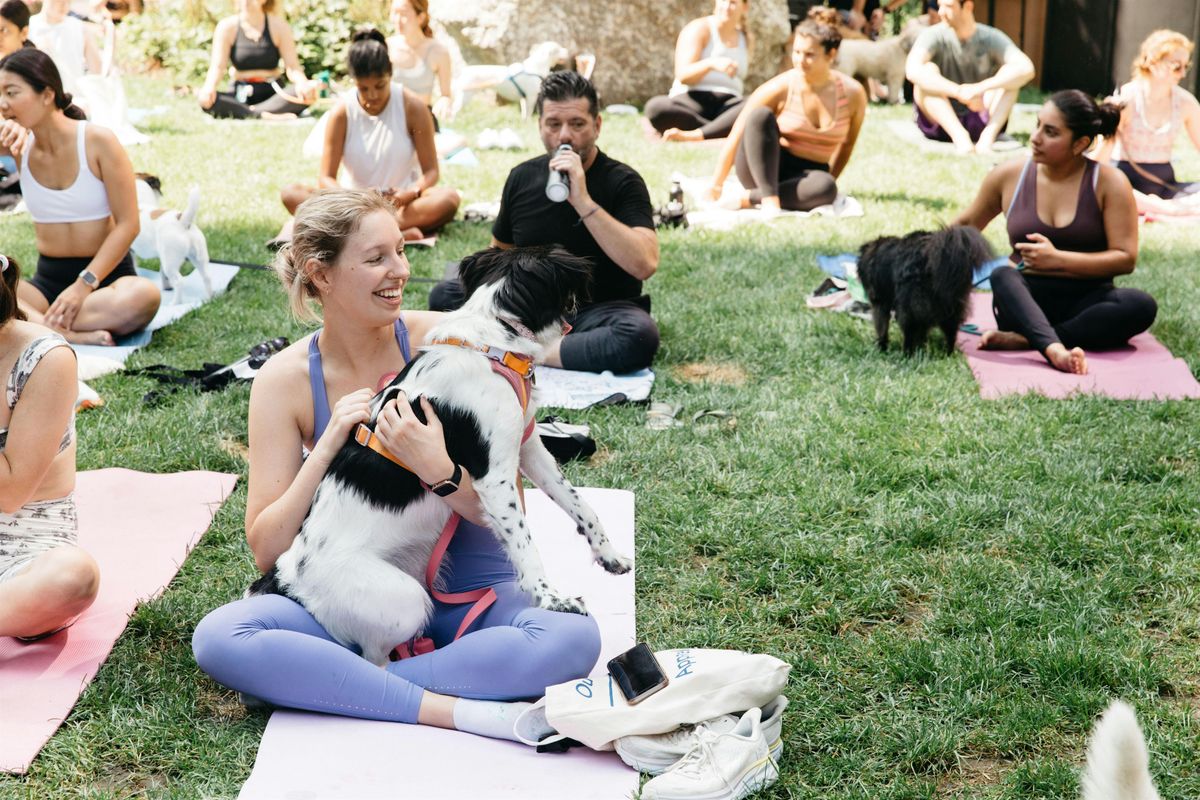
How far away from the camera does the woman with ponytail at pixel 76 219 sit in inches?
213

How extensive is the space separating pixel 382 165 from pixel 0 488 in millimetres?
4808

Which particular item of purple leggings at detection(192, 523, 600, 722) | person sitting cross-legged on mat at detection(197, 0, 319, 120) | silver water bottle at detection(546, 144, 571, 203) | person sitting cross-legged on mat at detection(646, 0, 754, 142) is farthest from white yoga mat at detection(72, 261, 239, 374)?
person sitting cross-legged on mat at detection(197, 0, 319, 120)

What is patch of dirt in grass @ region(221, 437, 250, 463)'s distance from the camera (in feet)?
14.7

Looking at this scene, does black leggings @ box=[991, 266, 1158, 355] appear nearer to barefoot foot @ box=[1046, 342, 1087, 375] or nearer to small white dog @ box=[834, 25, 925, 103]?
barefoot foot @ box=[1046, 342, 1087, 375]

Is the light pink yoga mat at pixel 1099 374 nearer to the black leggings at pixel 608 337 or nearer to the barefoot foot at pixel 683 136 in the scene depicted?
the black leggings at pixel 608 337

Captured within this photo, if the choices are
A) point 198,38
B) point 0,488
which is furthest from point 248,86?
point 0,488

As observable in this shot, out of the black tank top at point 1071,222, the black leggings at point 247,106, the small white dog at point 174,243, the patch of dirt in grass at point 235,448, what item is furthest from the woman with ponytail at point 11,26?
the black tank top at point 1071,222

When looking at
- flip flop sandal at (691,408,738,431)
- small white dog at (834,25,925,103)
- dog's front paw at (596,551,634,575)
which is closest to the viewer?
dog's front paw at (596,551,634,575)

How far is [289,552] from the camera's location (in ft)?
9.19

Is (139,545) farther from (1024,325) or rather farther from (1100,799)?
(1024,325)

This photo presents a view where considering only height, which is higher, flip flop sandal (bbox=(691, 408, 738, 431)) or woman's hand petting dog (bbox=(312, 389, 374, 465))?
woman's hand petting dog (bbox=(312, 389, 374, 465))

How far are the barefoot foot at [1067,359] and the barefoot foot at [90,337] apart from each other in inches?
177

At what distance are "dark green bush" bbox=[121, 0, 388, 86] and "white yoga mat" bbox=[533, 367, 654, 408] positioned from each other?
9.87m

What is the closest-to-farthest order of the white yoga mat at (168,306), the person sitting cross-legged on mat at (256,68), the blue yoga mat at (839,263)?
1. the white yoga mat at (168,306)
2. the blue yoga mat at (839,263)
3. the person sitting cross-legged on mat at (256,68)
